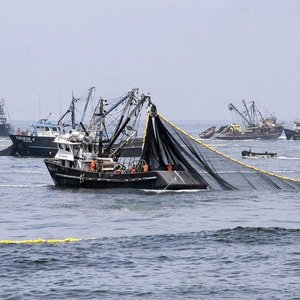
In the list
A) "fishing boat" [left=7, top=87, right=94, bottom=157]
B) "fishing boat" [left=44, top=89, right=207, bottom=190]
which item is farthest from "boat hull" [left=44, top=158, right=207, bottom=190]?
"fishing boat" [left=7, top=87, right=94, bottom=157]

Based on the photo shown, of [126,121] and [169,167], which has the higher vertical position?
[126,121]

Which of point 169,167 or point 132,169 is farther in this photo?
point 132,169

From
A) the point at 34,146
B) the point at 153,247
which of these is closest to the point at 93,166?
the point at 153,247

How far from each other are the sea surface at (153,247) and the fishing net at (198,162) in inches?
106

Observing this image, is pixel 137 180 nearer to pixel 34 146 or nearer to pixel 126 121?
pixel 126 121

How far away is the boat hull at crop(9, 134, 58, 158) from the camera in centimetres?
12900

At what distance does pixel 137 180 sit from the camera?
2810 inches

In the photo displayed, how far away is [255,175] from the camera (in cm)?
7156

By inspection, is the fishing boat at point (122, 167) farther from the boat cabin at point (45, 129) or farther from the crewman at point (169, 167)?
the boat cabin at point (45, 129)

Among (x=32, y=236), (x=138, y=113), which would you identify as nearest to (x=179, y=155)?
(x=138, y=113)

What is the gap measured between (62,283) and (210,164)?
3614 centimetres

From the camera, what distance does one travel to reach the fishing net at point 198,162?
7050 centimetres

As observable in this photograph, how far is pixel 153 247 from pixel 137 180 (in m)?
29.7

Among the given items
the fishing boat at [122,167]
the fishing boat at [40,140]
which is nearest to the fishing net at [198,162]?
the fishing boat at [122,167]
